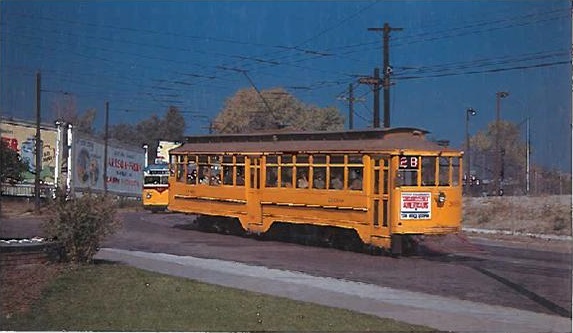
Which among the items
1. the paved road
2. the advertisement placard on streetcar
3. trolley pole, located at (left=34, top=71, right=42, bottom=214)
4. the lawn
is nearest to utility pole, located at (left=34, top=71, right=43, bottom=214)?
trolley pole, located at (left=34, top=71, right=42, bottom=214)

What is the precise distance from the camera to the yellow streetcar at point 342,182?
15.6 meters

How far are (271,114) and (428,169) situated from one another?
3281 millimetres

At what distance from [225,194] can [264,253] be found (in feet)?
9.29

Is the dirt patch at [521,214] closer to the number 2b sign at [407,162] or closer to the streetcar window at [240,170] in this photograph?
the number 2b sign at [407,162]

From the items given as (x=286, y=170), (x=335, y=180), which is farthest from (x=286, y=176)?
(x=335, y=180)

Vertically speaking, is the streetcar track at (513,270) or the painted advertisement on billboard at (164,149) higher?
the painted advertisement on billboard at (164,149)

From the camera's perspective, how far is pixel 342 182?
54.1 ft

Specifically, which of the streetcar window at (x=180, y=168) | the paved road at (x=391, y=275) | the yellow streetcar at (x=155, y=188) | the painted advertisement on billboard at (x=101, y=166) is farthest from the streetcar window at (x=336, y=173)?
the yellow streetcar at (x=155, y=188)

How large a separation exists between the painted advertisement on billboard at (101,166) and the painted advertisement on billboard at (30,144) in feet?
1.68

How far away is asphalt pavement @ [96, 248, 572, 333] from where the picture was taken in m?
9.38

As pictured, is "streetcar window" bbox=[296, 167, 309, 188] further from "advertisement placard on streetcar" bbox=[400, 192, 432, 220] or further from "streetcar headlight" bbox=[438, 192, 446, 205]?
"streetcar headlight" bbox=[438, 192, 446, 205]

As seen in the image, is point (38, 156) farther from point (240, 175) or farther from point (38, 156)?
point (240, 175)

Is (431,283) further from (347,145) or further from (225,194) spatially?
(225,194)

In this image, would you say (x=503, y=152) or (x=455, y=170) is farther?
(x=455, y=170)
